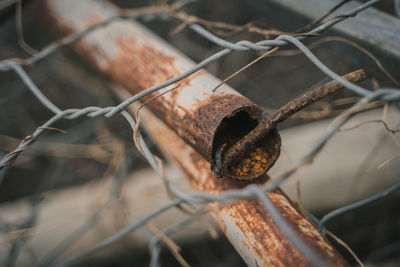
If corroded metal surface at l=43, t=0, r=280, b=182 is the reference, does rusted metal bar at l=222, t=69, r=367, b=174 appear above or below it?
below

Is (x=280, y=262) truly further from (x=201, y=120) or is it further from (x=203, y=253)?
(x=203, y=253)

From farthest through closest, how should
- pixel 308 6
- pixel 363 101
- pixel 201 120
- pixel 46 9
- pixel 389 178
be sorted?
pixel 389 178
pixel 46 9
pixel 308 6
pixel 201 120
pixel 363 101

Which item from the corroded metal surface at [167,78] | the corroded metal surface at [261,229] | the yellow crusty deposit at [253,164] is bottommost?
the corroded metal surface at [261,229]

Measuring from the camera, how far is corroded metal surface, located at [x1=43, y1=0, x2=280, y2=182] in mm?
353

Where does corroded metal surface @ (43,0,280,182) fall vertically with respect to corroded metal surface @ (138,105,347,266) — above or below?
above

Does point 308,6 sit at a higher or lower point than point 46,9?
lower

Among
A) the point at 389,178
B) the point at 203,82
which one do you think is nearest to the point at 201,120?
the point at 203,82

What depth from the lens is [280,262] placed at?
32 cm

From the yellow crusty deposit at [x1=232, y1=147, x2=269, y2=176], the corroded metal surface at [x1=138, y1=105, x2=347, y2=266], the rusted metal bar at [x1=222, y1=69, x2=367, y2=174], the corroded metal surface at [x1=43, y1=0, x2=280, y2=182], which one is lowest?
the corroded metal surface at [x1=138, y1=105, x2=347, y2=266]

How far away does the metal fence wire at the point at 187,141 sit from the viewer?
35cm

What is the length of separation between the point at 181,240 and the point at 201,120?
0.66 metres

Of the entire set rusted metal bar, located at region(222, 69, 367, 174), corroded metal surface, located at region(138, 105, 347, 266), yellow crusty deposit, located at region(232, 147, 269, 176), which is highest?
rusted metal bar, located at region(222, 69, 367, 174)

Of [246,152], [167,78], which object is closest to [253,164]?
[246,152]

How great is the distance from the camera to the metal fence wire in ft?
1.13
